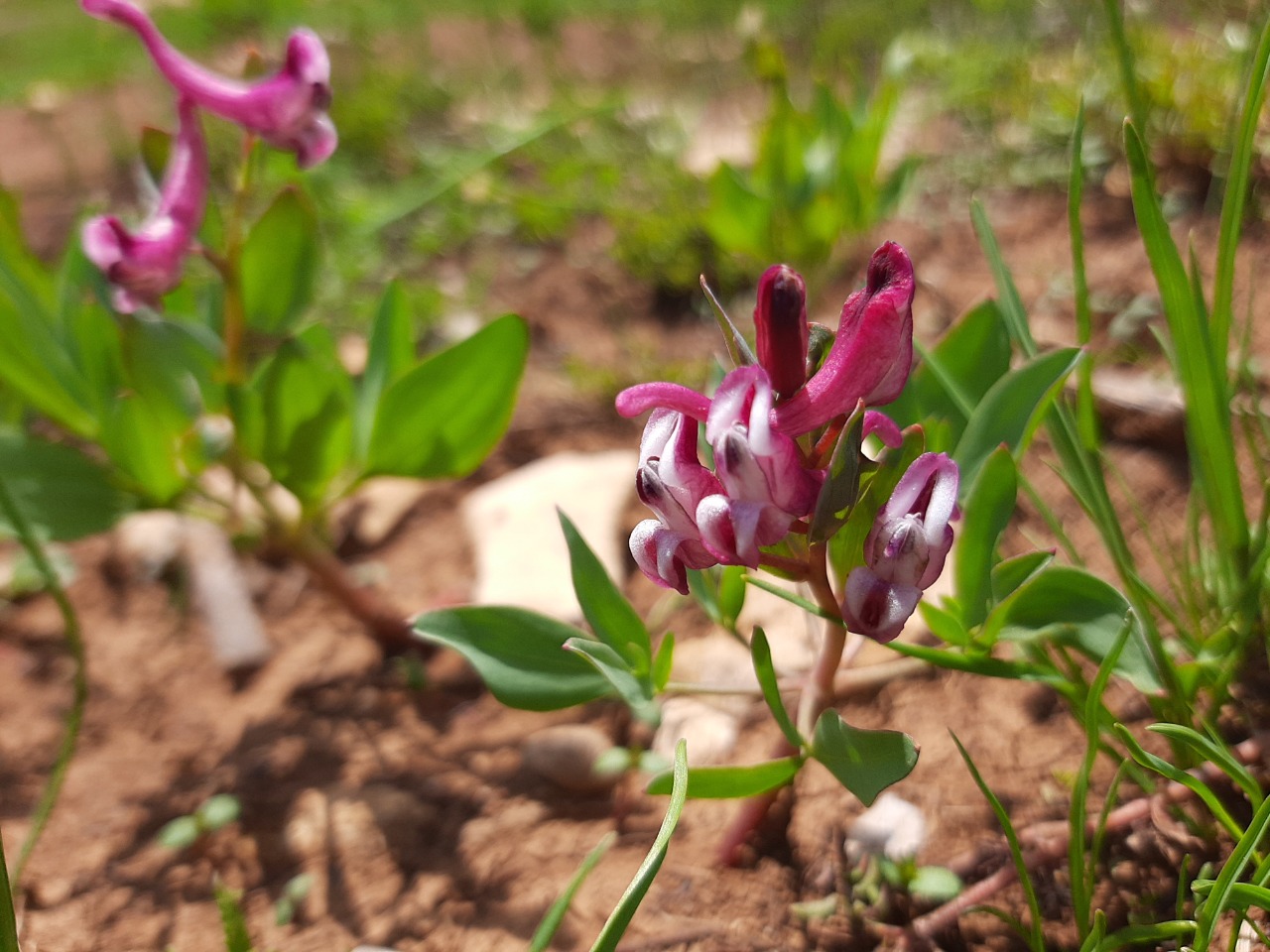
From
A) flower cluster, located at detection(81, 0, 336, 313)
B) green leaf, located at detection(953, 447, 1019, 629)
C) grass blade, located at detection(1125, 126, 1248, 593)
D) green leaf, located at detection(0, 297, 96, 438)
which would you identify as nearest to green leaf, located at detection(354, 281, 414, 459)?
flower cluster, located at detection(81, 0, 336, 313)

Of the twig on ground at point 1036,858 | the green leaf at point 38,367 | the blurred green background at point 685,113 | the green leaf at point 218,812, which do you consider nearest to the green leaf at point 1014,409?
the twig on ground at point 1036,858

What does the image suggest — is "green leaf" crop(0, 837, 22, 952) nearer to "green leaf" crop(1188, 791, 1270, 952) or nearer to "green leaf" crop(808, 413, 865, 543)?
"green leaf" crop(808, 413, 865, 543)

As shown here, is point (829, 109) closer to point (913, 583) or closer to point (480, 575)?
point (480, 575)

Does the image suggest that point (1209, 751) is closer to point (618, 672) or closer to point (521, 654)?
point (618, 672)

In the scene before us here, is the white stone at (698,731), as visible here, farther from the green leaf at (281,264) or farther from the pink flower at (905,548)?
the green leaf at (281,264)

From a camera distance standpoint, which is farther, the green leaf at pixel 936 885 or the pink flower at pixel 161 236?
the pink flower at pixel 161 236
